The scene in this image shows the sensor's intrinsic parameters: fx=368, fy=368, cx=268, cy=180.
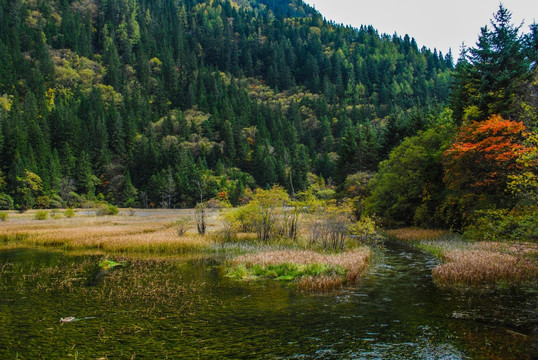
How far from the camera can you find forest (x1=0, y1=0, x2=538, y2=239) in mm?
30531

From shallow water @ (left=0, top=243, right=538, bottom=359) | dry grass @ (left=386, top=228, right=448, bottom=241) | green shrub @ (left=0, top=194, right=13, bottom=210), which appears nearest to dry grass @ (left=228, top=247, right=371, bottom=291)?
shallow water @ (left=0, top=243, right=538, bottom=359)

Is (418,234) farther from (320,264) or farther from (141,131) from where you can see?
A: (141,131)

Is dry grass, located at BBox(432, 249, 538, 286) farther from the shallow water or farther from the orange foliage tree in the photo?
the orange foliage tree

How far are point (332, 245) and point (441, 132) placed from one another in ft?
77.0

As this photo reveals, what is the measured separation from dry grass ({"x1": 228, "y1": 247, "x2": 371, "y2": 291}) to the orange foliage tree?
12.3 m

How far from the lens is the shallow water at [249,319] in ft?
35.0

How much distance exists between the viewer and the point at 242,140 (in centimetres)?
13962

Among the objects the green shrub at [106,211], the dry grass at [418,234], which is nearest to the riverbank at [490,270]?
the dry grass at [418,234]

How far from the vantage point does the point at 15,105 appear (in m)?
116

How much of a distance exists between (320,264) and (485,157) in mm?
17172

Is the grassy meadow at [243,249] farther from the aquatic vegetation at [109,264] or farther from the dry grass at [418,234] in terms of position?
the dry grass at [418,234]

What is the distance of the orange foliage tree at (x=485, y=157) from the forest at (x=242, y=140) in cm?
14

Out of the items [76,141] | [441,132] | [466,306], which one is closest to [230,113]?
[76,141]

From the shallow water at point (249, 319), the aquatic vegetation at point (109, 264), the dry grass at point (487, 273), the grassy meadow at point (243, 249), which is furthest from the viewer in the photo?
the aquatic vegetation at point (109, 264)
